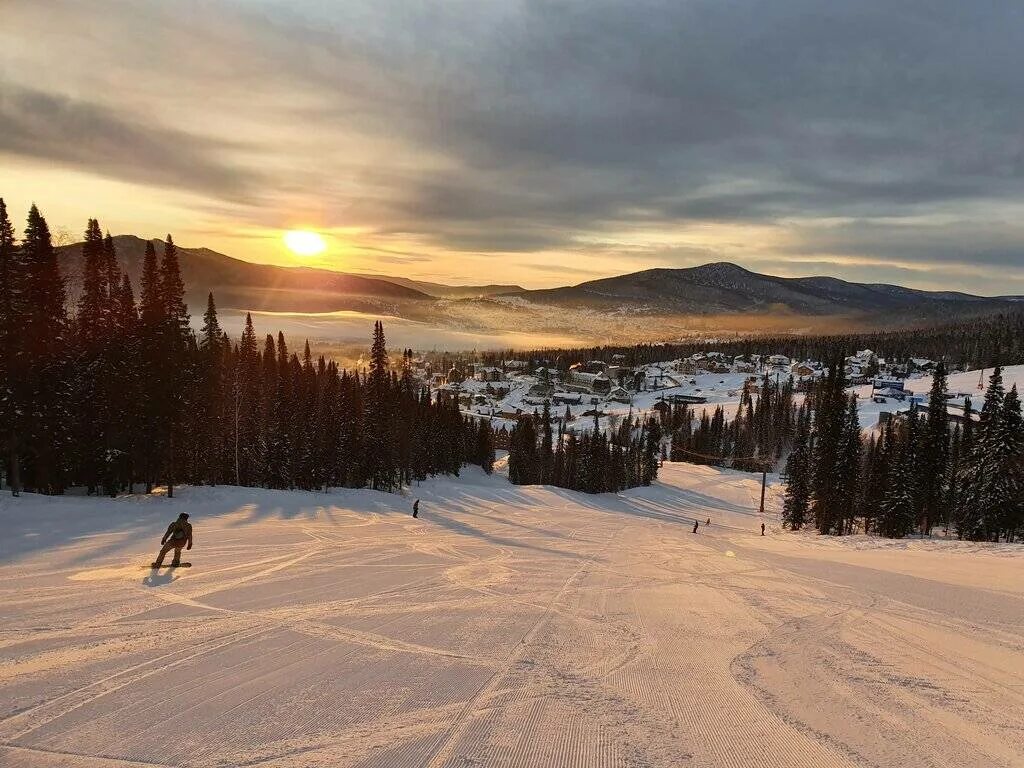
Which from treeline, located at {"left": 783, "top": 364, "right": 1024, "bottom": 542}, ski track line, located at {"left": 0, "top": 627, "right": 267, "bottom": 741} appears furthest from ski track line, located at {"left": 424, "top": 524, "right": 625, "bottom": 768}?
treeline, located at {"left": 783, "top": 364, "right": 1024, "bottom": 542}

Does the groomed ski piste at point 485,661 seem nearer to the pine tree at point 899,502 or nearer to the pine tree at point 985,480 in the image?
the pine tree at point 985,480

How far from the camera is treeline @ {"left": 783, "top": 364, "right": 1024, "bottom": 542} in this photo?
4606cm

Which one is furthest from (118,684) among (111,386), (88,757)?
Answer: (111,386)

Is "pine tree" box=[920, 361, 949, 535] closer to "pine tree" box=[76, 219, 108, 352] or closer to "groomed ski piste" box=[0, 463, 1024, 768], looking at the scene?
"groomed ski piste" box=[0, 463, 1024, 768]

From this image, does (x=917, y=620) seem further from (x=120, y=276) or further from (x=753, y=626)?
(x=120, y=276)

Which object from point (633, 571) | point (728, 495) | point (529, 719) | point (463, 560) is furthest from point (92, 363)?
point (728, 495)

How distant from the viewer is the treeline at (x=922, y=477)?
4606 cm

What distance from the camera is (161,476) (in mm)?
42156

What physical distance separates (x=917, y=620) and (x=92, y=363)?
138 ft

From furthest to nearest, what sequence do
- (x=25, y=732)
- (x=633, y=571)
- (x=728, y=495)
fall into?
(x=728, y=495), (x=633, y=571), (x=25, y=732)

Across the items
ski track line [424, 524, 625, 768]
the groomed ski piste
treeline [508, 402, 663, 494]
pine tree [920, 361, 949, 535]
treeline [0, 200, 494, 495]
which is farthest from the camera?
treeline [508, 402, 663, 494]

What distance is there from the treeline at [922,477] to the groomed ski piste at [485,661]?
33633mm

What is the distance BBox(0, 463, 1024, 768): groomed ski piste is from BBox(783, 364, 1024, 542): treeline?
110 feet

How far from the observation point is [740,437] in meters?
162
